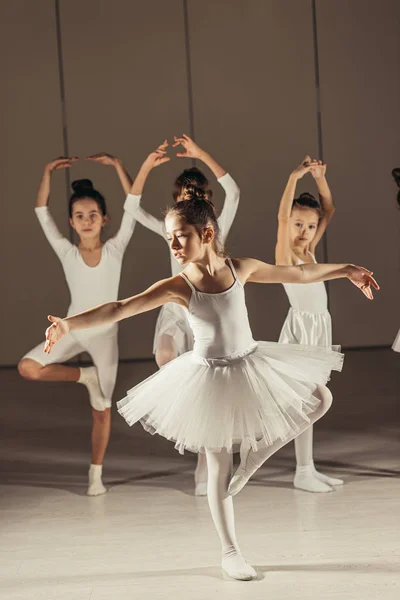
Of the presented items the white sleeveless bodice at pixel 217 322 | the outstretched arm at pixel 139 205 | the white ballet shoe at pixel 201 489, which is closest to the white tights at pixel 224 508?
the white sleeveless bodice at pixel 217 322

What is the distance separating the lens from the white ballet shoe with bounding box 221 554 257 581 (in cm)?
271

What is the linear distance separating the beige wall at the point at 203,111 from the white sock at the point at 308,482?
12.6ft

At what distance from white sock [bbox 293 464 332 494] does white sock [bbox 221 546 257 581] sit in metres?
0.92

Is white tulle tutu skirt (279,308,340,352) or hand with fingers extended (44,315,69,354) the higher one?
hand with fingers extended (44,315,69,354)

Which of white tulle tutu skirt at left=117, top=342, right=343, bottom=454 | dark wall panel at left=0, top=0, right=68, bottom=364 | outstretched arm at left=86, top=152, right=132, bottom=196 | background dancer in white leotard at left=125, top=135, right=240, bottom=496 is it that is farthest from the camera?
dark wall panel at left=0, top=0, right=68, bottom=364

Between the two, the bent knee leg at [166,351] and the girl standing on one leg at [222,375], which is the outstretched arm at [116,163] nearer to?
the bent knee leg at [166,351]

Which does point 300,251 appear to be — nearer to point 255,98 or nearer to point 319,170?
point 319,170

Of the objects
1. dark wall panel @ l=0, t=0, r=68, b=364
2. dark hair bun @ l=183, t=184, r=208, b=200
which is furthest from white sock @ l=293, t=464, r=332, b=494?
dark wall panel @ l=0, t=0, r=68, b=364

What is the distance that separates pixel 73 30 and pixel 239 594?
5713mm

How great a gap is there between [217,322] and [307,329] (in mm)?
1123

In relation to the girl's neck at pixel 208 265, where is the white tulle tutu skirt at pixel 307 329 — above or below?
below

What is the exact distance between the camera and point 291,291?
12.6 ft

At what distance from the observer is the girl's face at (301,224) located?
12.5 ft

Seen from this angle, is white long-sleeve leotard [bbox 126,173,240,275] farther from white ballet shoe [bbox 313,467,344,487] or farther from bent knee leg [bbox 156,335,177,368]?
white ballet shoe [bbox 313,467,344,487]
